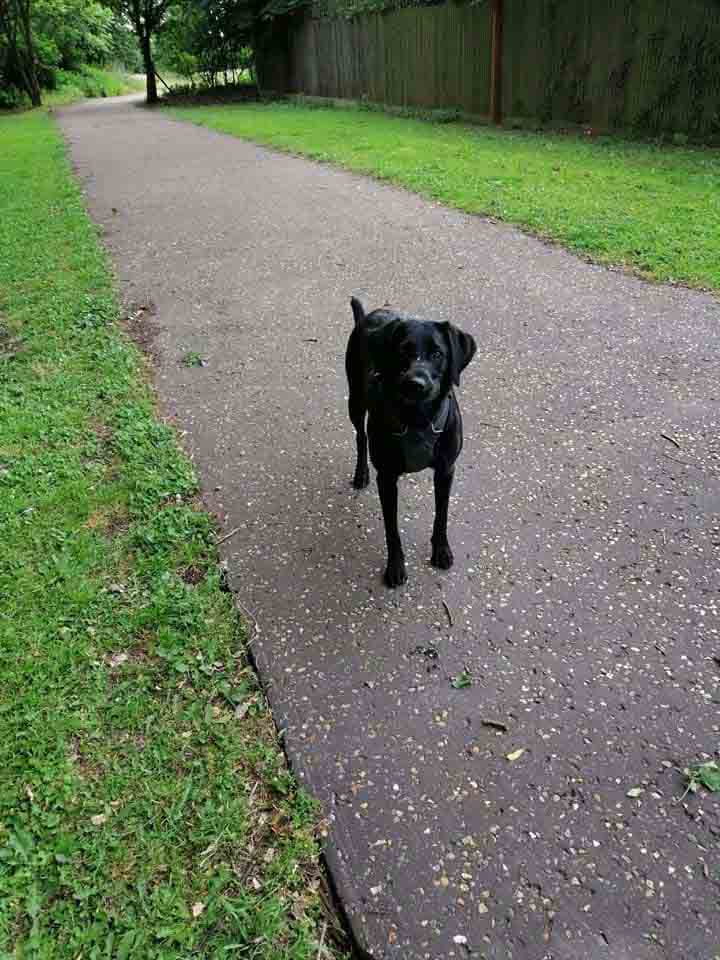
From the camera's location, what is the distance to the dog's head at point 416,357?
A: 2389 millimetres

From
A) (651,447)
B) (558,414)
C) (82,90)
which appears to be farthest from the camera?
(82,90)

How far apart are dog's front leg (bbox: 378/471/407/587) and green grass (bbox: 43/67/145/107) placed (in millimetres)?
38437

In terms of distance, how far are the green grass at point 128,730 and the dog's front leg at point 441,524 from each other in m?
0.86

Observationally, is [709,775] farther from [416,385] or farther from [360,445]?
[360,445]

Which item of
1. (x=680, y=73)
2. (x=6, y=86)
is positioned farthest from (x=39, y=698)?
(x=6, y=86)

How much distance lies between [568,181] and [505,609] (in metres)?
8.36

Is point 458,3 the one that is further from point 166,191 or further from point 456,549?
point 456,549

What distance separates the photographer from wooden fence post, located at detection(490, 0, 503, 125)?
48.6 feet

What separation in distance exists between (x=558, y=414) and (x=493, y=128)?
13.5 metres

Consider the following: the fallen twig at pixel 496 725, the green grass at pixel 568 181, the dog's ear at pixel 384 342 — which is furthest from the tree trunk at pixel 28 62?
the fallen twig at pixel 496 725

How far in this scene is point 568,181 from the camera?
955 cm

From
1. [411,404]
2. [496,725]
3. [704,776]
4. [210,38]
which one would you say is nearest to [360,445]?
[411,404]

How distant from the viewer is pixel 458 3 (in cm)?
1644

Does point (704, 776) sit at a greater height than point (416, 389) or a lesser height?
lesser
